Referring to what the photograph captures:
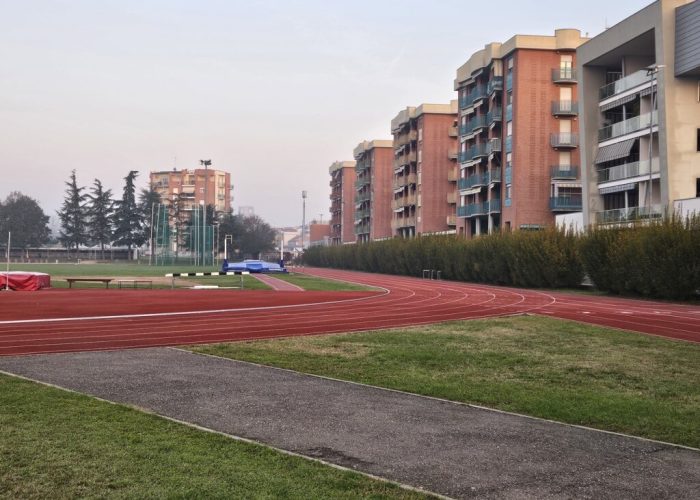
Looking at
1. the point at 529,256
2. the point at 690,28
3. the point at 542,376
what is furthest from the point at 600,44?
the point at 542,376

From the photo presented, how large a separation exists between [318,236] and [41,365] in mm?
169283

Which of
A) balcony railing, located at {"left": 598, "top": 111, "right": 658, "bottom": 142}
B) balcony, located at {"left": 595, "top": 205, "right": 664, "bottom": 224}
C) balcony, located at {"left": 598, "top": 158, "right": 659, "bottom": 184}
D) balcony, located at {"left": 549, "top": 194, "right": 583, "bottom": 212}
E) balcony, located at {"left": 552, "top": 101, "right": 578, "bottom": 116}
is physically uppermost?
balcony, located at {"left": 552, "top": 101, "right": 578, "bottom": 116}

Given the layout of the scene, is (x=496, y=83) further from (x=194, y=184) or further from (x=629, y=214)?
(x=194, y=184)

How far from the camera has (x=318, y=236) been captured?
181 m

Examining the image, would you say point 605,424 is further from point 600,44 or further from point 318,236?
point 318,236

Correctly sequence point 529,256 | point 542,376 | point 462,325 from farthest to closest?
point 529,256 → point 462,325 → point 542,376

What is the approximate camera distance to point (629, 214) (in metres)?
44.9

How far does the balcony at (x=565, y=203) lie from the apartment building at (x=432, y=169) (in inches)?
864

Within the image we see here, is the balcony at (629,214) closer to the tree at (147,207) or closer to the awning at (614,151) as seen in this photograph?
the awning at (614,151)

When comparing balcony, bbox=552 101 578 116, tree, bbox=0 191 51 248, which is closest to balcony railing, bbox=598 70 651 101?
balcony, bbox=552 101 578 116

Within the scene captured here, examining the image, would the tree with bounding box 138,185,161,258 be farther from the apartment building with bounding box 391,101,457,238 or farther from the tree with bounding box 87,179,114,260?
the apartment building with bounding box 391,101,457,238

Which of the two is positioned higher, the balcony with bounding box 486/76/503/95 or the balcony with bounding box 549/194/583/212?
the balcony with bounding box 486/76/503/95

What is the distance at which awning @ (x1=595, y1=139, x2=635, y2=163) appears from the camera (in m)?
46.1

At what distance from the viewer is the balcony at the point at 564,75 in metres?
60.1
